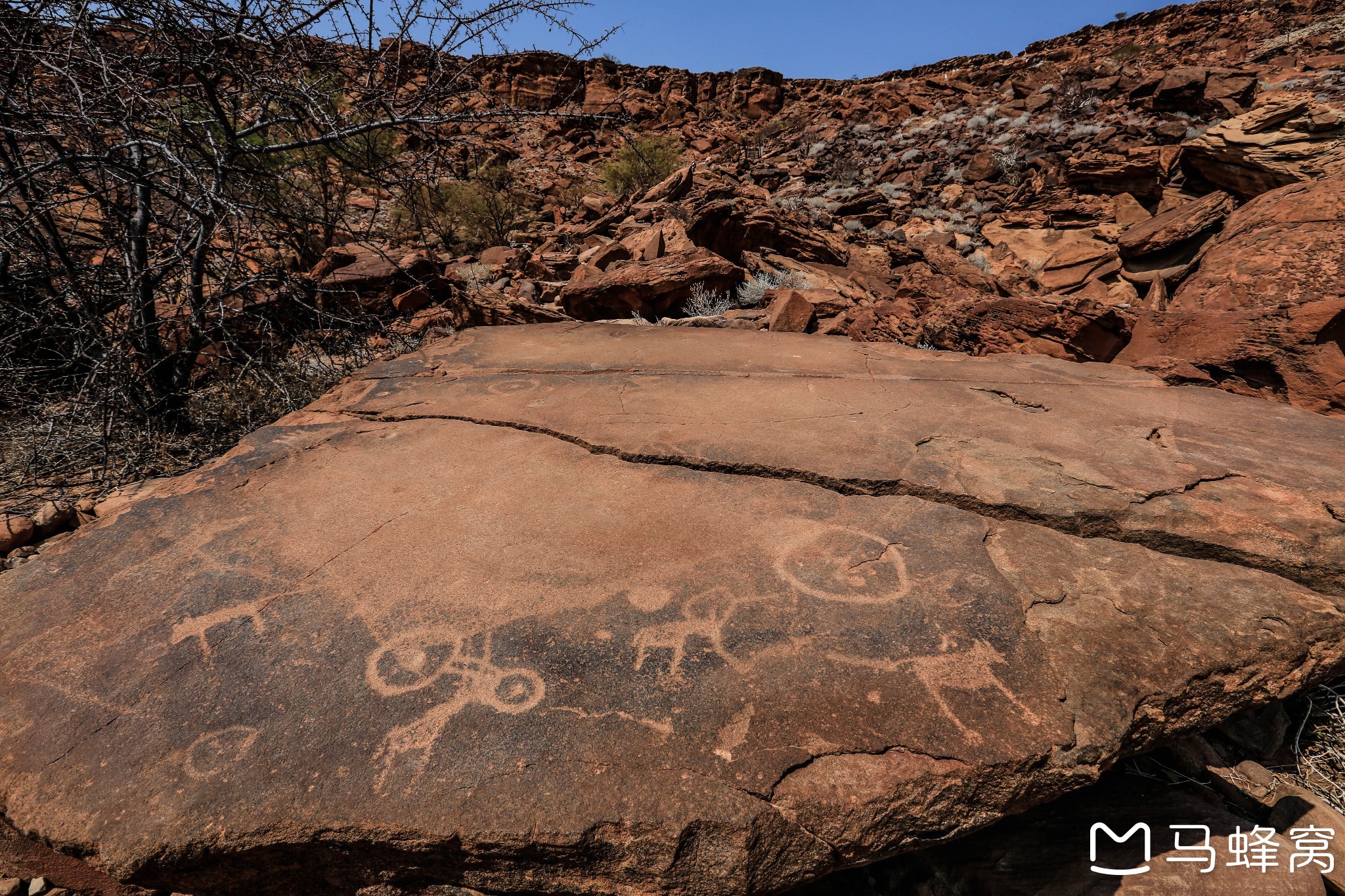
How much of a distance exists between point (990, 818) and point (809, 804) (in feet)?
1.13

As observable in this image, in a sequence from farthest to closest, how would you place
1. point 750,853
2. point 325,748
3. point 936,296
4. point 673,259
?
point 673,259 → point 936,296 → point 325,748 → point 750,853

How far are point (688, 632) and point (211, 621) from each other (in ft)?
3.37

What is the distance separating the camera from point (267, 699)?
46.4 inches

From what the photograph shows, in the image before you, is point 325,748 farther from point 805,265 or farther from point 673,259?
point 805,265

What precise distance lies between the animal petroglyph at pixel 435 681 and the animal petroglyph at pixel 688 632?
0.22 metres

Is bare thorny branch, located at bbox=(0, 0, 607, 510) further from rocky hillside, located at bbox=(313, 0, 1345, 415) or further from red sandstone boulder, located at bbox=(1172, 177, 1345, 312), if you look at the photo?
red sandstone boulder, located at bbox=(1172, 177, 1345, 312)

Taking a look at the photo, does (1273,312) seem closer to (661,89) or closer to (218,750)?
(218,750)

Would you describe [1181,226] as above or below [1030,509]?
above

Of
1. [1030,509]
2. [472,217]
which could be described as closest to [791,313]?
[1030,509]

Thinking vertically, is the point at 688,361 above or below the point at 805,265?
below

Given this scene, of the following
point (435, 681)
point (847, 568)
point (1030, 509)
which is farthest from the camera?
point (1030, 509)

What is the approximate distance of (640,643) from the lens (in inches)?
50.0

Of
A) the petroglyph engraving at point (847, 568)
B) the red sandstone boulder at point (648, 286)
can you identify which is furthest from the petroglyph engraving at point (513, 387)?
the red sandstone boulder at point (648, 286)

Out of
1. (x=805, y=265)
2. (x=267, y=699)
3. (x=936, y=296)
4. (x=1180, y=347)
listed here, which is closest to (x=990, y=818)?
(x=267, y=699)
